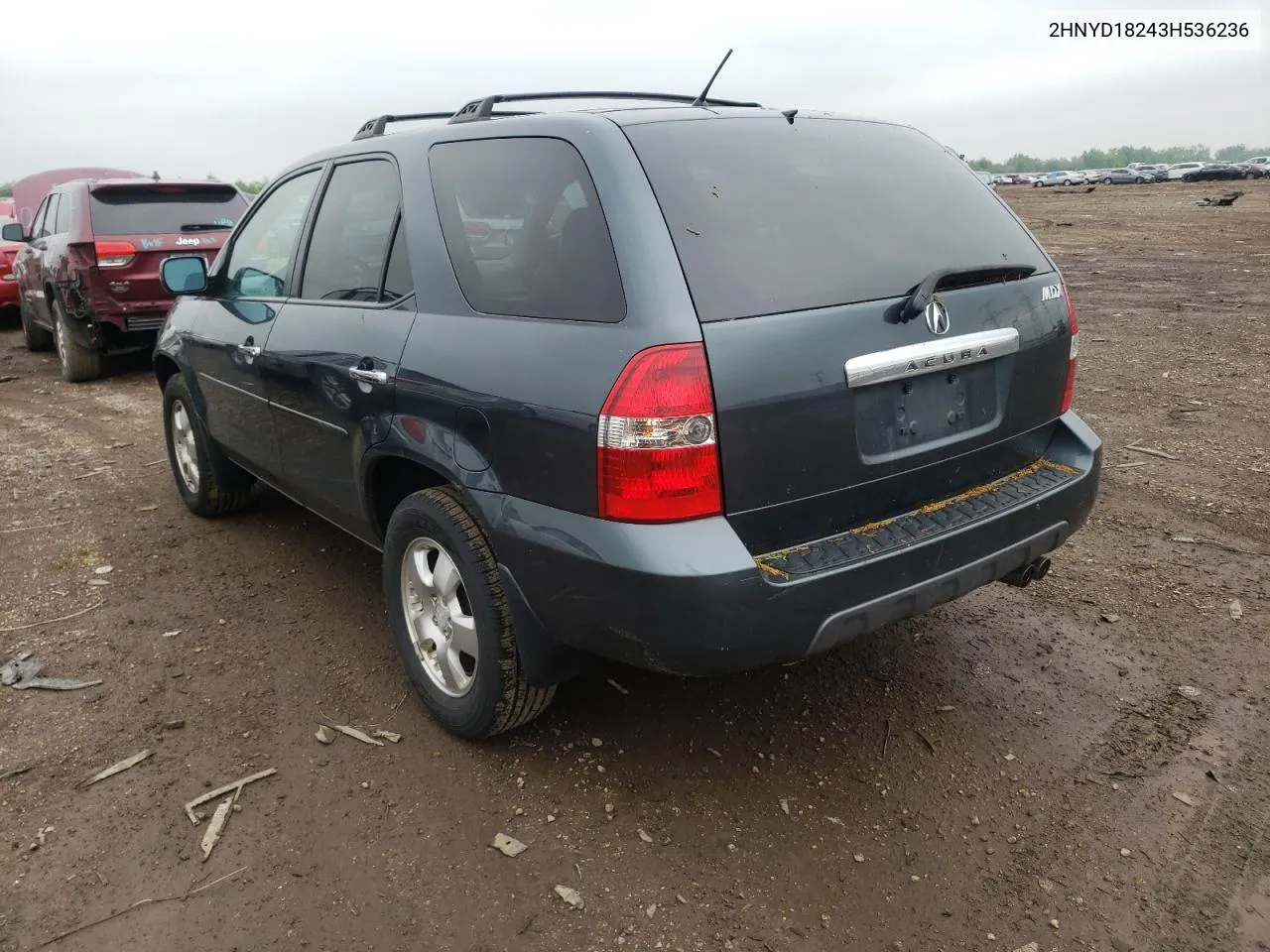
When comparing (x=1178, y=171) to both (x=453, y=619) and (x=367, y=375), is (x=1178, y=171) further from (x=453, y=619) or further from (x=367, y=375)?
(x=453, y=619)

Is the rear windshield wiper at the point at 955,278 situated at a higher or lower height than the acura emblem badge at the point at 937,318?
higher

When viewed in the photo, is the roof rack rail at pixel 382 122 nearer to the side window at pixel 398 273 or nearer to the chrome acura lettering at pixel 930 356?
the side window at pixel 398 273

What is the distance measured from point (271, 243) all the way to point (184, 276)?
0.58 metres

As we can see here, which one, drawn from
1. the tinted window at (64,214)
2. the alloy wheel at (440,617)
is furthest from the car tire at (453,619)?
the tinted window at (64,214)

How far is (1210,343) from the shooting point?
8.27m

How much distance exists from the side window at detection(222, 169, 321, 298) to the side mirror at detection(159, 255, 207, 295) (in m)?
0.12

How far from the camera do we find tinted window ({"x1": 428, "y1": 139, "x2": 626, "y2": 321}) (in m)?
2.37

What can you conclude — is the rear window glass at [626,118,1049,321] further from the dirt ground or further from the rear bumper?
the dirt ground

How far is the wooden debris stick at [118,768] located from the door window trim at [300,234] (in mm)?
1691

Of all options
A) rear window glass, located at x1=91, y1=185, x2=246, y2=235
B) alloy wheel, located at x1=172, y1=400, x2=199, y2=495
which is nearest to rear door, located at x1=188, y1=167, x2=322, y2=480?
alloy wheel, located at x1=172, y1=400, x2=199, y2=495

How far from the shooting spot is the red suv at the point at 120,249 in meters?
8.09

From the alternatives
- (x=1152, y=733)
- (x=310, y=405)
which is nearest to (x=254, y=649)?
(x=310, y=405)

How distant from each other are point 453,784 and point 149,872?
79 centimetres

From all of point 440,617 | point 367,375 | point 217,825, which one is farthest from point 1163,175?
point 217,825
